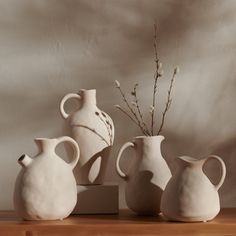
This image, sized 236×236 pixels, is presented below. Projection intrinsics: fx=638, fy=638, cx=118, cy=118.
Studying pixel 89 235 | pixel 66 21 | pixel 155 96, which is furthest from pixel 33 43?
pixel 89 235

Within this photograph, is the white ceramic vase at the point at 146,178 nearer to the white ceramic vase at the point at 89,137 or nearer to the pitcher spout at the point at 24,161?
the white ceramic vase at the point at 89,137

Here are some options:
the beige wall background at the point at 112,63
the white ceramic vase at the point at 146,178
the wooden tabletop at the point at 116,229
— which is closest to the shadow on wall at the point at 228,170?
the beige wall background at the point at 112,63

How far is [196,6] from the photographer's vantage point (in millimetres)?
1836

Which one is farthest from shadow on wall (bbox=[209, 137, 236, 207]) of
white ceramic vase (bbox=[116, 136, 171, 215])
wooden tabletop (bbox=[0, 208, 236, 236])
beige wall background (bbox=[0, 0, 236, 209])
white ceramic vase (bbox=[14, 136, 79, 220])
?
white ceramic vase (bbox=[14, 136, 79, 220])

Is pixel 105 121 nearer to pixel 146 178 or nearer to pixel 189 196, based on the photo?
pixel 146 178

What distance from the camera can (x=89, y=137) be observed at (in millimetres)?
1575

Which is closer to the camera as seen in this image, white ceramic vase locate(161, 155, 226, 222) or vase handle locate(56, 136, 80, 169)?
white ceramic vase locate(161, 155, 226, 222)

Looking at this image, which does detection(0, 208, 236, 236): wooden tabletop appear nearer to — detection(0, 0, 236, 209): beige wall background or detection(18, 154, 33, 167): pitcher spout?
detection(18, 154, 33, 167): pitcher spout

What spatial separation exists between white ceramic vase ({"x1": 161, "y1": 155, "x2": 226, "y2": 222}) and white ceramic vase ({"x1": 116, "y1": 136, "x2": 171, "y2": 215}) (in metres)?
0.08

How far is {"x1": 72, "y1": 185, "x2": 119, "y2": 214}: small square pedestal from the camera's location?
1574 millimetres

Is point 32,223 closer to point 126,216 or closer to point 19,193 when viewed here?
point 19,193

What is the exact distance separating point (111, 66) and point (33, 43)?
23cm

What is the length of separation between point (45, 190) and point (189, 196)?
324 millimetres

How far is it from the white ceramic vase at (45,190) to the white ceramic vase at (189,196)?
222mm
